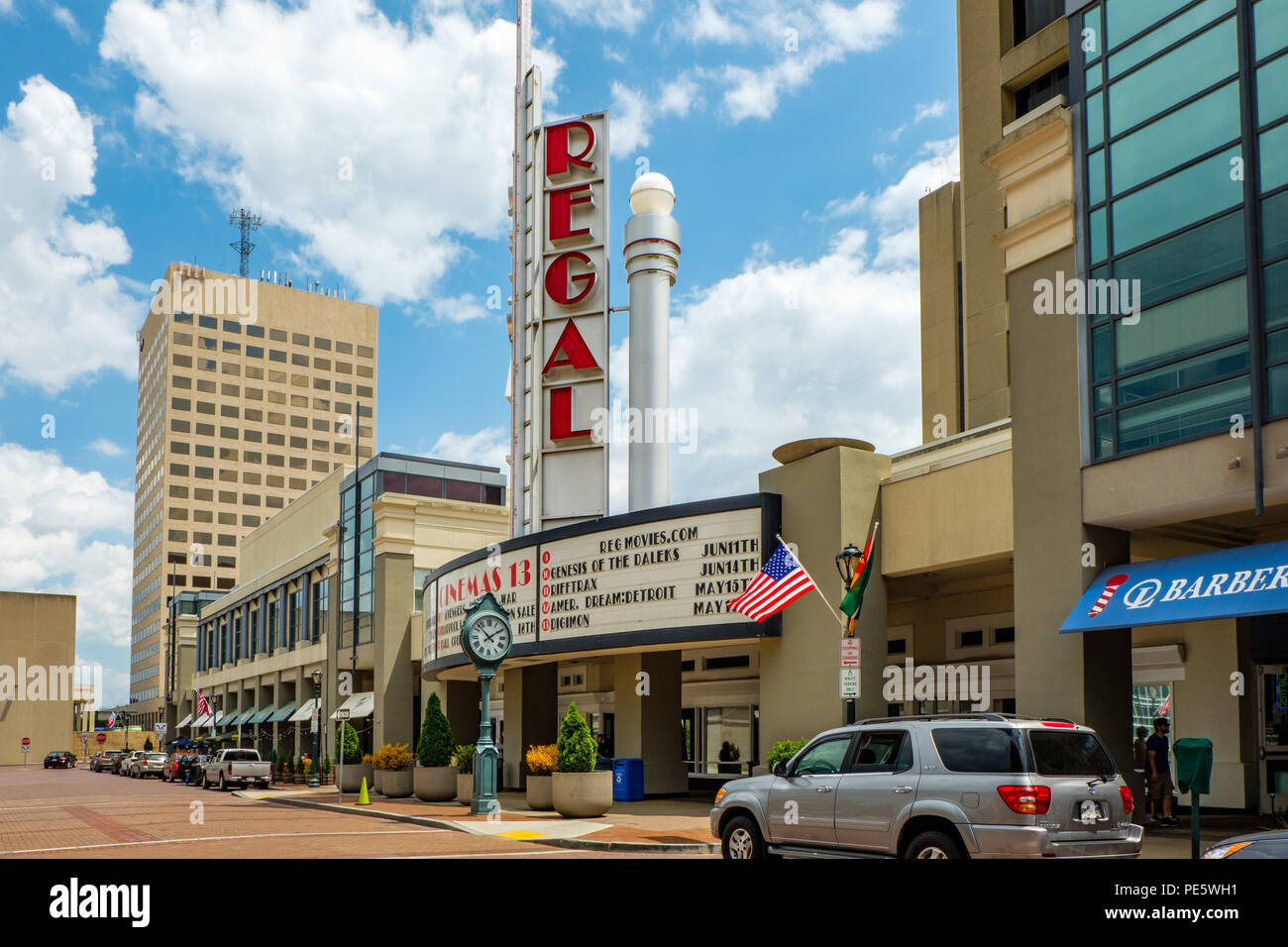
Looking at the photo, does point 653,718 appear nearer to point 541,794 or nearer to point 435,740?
point 541,794

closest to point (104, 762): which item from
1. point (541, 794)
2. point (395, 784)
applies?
point (395, 784)

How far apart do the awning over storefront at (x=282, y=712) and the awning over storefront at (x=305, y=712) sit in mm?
2260

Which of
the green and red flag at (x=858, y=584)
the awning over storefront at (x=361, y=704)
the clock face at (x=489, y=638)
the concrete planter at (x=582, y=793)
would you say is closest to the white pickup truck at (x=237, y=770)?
the awning over storefront at (x=361, y=704)

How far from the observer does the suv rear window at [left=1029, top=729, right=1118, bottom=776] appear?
486 inches

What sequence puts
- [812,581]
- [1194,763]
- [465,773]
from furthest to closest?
[465,773] < [812,581] < [1194,763]

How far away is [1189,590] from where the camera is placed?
17797mm

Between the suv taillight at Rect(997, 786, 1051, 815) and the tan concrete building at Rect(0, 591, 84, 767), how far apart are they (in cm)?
13391

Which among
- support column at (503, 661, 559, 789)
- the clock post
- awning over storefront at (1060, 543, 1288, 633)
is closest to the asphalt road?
the clock post

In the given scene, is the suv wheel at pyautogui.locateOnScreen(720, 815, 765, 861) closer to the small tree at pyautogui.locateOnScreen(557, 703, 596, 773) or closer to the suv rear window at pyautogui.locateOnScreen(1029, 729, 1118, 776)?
the suv rear window at pyautogui.locateOnScreen(1029, 729, 1118, 776)

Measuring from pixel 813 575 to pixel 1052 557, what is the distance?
6.42 metres

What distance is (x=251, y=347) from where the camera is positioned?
15325 centimetres

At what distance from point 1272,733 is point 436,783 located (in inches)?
809
